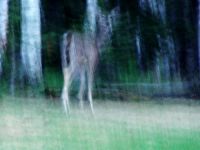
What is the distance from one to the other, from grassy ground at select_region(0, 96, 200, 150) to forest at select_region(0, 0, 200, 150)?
2 centimetres

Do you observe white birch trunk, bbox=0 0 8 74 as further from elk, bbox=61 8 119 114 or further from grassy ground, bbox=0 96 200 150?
elk, bbox=61 8 119 114

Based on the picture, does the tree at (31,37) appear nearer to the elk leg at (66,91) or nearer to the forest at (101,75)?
the forest at (101,75)

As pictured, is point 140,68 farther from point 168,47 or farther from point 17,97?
point 17,97

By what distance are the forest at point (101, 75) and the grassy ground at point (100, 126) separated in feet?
0.05

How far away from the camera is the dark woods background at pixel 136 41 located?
2122cm

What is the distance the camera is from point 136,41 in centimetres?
2327

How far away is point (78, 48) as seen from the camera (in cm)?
1440

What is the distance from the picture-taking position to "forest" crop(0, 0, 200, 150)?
36.6 feet

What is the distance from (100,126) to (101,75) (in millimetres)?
9125

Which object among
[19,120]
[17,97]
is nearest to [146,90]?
[17,97]

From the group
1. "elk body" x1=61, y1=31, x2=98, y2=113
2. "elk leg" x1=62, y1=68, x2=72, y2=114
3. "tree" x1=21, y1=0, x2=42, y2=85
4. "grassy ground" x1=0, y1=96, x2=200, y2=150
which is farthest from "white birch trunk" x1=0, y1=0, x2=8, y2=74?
"elk leg" x1=62, y1=68, x2=72, y2=114

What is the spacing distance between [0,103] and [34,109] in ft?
3.21

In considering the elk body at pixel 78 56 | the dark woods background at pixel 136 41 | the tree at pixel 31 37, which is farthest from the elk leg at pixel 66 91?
the dark woods background at pixel 136 41

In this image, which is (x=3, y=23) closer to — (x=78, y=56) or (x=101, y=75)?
(x=101, y=75)
